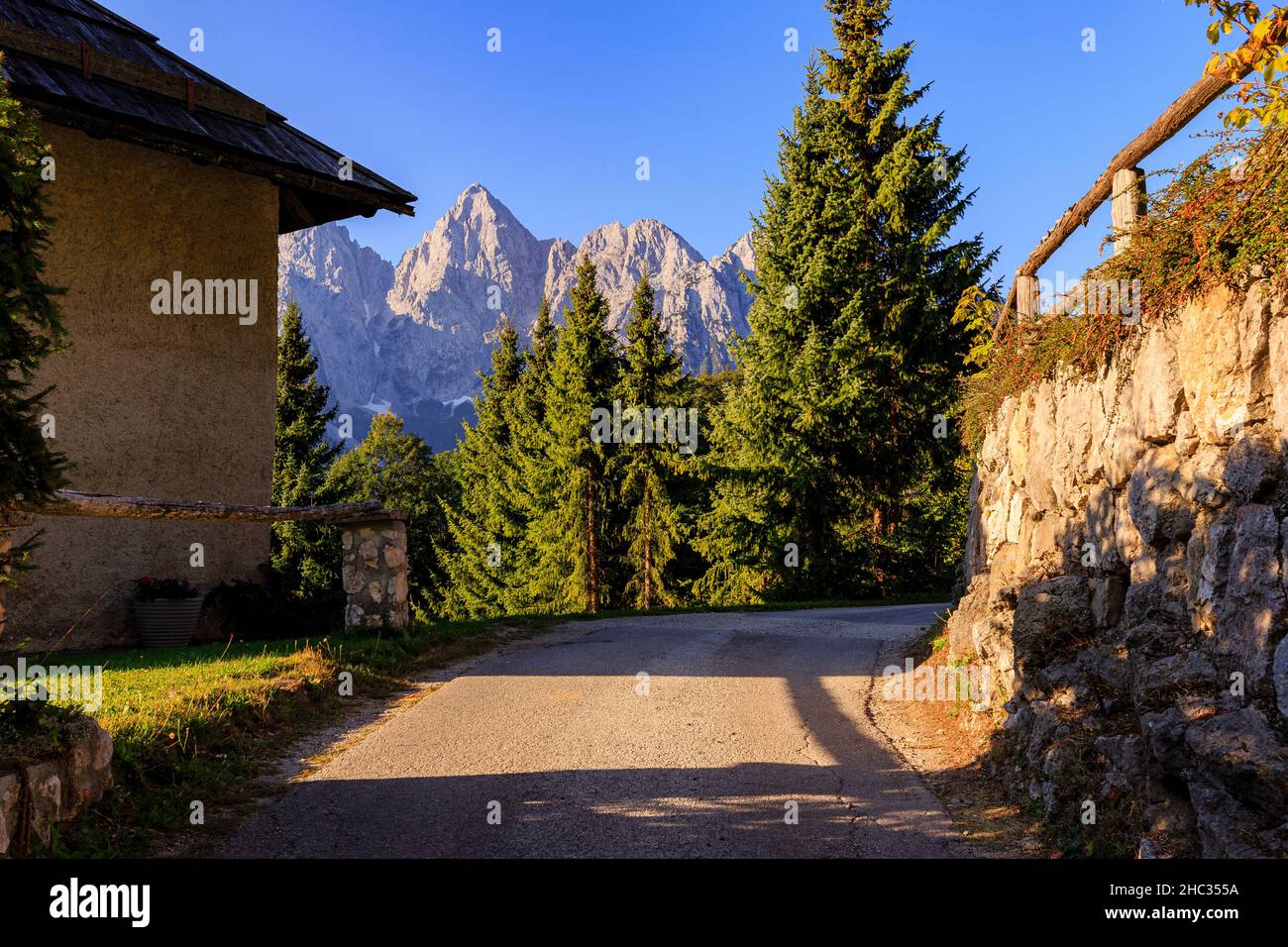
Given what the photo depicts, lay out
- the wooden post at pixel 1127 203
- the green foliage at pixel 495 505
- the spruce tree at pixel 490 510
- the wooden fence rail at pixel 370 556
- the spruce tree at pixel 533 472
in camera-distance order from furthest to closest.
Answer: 1. the spruce tree at pixel 490 510
2. the green foliage at pixel 495 505
3. the spruce tree at pixel 533 472
4. the wooden fence rail at pixel 370 556
5. the wooden post at pixel 1127 203

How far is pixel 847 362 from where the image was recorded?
23.9 meters

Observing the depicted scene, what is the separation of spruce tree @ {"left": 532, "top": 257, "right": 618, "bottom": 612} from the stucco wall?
15675 mm

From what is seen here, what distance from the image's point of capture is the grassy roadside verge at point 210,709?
16.1 feet

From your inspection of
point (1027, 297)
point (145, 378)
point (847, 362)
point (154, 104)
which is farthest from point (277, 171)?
point (847, 362)

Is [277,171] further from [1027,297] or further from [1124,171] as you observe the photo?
[1124,171]

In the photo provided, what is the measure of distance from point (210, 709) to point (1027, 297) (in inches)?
341

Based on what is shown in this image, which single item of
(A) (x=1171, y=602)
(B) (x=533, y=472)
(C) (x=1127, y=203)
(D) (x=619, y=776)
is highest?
(C) (x=1127, y=203)

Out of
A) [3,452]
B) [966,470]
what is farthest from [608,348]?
[3,452]

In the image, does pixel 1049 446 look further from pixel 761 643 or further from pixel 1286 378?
pixel 761 643

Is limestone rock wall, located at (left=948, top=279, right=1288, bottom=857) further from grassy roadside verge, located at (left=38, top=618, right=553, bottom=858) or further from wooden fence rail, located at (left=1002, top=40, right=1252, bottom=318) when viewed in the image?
grassy roadside verge, located at (left=38, top=618, right=553, bottom=858)

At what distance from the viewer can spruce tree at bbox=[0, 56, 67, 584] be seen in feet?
14.9

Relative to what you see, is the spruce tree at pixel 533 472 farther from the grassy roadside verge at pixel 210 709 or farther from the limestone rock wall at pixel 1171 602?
the limestone rock wall at pixel 1171 602

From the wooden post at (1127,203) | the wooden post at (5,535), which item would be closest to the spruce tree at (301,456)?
the wooden post at (5,535)

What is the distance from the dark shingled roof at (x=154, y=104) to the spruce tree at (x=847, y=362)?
13.2 m
